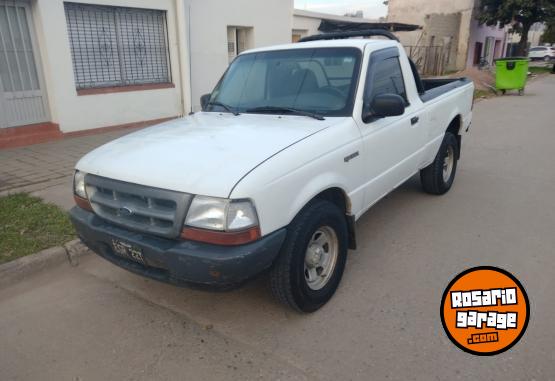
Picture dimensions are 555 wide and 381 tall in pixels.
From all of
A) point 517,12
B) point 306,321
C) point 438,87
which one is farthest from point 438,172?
point 517,12

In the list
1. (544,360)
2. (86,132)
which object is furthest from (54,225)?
(86,132)

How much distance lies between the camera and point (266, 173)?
8.23ft

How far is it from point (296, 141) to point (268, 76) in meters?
1.26

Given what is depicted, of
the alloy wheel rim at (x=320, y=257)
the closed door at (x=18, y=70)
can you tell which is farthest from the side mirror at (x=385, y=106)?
the closed door at (x=18, y=70)

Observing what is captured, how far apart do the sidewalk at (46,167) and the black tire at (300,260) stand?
3246 mm

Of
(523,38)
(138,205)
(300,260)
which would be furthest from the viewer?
(523,38)

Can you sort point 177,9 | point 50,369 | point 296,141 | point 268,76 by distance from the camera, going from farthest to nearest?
point 177,9
point 268,76
point 296,141
point 50,369

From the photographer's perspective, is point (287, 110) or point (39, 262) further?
point (39, 262)

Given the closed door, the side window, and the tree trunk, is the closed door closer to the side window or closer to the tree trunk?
the side window

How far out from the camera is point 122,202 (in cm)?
278

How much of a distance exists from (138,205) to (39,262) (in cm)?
173

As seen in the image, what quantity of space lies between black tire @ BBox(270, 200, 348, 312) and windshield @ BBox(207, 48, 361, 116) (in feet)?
2.86

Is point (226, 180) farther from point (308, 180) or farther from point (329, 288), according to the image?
point (329, 288)

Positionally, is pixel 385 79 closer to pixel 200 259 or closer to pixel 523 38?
pixel 200 259
